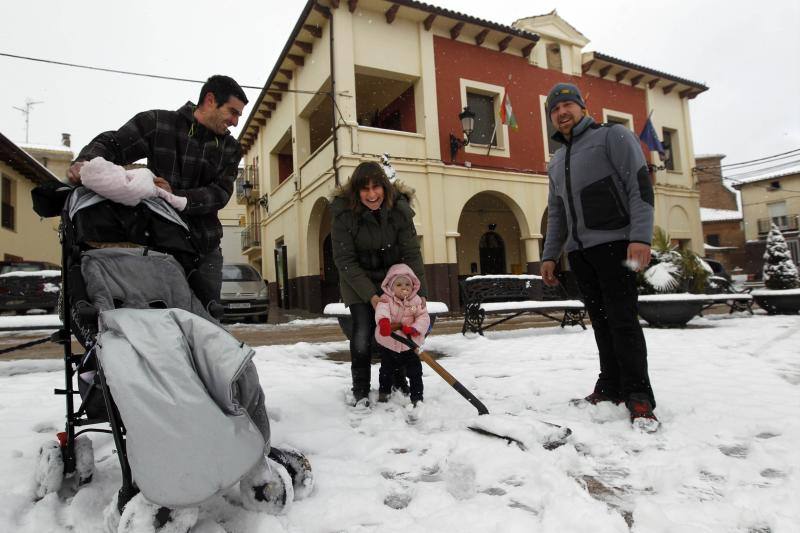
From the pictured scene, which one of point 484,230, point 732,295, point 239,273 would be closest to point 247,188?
point 239,273

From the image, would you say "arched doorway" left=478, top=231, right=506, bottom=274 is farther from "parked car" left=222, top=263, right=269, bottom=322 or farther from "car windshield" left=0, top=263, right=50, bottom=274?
"car windshield" left=0, top=263, right=50, bottom=274

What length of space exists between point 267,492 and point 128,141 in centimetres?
167

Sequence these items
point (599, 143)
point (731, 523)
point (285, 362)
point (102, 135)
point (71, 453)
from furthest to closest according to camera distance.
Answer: point (285, 362) < point (599, 143) < point (102, 135) < point (71, 453) < point (731, 523)

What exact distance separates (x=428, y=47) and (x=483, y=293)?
322 inches

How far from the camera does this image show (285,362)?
470 centimetres

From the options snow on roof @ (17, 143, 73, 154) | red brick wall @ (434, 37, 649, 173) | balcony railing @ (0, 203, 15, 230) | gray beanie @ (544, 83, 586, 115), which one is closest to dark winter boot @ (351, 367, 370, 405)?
gray beanie @ (544, 83, 586, 115)

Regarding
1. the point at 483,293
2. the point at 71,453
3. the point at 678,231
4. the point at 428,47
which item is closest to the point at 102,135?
the point at 71,453

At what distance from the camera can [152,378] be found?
136cm

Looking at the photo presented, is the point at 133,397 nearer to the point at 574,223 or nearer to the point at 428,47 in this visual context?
the point at 574,223

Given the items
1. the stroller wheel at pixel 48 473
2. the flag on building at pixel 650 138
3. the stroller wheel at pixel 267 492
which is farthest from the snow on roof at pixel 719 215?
the stroller wheel at pixel 48 473

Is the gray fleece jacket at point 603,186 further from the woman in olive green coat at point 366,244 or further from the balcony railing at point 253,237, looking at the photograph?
the balcony railing at point 253,237

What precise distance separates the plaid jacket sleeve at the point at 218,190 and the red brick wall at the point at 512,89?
10818mm

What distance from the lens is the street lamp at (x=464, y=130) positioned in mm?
12344

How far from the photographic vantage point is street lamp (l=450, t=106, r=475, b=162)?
1234 cm
